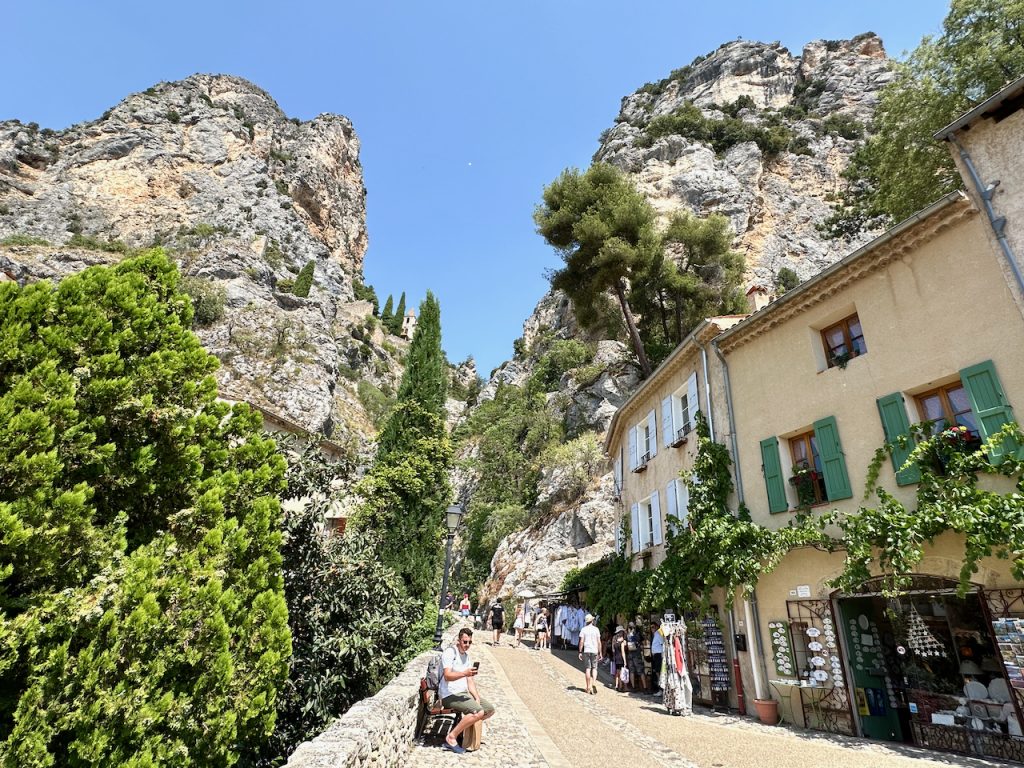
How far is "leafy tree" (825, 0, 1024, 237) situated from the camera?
14594mm

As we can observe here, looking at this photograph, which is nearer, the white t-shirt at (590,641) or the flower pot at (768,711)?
the flower pot at (768,711)

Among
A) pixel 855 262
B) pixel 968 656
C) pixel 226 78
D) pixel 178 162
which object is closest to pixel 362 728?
pixel 968 656

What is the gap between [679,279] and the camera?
25844 mm

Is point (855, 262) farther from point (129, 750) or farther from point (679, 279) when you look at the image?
point (679, 279)

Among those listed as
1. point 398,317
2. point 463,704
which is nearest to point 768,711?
point 463,704

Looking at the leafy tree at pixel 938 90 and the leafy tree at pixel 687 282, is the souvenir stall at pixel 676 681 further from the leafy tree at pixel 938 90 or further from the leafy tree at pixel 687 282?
the leafy tree at pixel 687 282

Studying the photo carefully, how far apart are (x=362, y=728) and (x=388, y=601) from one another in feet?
13.7

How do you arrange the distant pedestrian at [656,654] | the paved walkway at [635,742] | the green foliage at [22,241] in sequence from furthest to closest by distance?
the green foliage at [22,241]
the distant pedestrian at [656,654]
the paved walkway at [635,742]

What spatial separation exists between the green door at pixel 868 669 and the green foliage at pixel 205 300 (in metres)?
39.3

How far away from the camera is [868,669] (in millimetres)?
8484

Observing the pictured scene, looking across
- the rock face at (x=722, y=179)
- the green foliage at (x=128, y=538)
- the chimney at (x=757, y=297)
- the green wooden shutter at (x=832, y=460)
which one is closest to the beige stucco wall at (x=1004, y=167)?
the green wooden shutter at (x=832, y=460)

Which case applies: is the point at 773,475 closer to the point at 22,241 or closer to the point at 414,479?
the point at 414,479

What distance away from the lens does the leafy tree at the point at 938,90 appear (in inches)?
575

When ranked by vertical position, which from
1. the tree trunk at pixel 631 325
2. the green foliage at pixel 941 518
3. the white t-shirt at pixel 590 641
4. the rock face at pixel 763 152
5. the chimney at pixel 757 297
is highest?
the rock face at pixel 763 152
